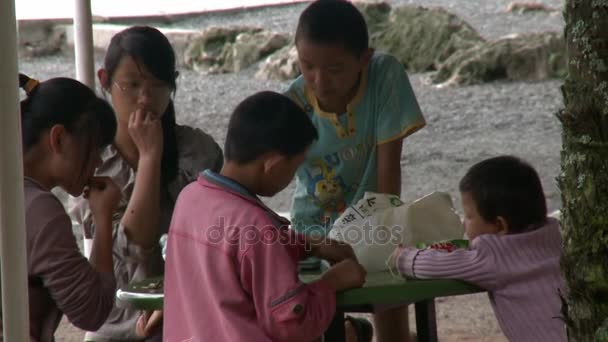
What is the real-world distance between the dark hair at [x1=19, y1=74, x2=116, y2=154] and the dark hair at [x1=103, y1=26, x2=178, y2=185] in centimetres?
47

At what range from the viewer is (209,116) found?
10.4 metres

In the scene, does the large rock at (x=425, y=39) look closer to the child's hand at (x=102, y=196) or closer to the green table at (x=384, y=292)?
the child's hand at (x=102, y=196)

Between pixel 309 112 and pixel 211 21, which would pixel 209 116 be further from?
pixel 309 112

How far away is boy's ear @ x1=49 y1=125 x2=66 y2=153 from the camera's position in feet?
10.1

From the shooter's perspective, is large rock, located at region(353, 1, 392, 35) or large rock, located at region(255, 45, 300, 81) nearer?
large rock, located at region(255, 45, 300, 81)

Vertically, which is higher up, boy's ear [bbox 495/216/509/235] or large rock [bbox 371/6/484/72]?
boy's ear [bbox 495/216/509/235]

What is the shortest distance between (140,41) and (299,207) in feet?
2.50

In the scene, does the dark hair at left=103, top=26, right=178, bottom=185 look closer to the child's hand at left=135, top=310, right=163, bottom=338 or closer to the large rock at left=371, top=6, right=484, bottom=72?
the child's hand at left=135, top=310, right=163, bottom=338

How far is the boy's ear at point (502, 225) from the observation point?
10.5ft

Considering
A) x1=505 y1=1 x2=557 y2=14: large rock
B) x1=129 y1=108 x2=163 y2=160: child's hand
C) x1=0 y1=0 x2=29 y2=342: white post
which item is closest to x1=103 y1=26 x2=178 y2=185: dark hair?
x1=129 y1=108 x2=163 y2=160: child's hand

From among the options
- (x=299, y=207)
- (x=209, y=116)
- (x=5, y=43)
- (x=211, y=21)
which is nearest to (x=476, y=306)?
(x=299, y=207)

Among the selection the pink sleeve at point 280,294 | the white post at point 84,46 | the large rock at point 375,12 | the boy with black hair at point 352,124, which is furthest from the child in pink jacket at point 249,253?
the large rock at point 375,12

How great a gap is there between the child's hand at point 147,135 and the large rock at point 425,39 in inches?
289

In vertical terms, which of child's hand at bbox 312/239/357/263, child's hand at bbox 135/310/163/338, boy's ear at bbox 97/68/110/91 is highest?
boy's ear at bbox 97/68/110/91
